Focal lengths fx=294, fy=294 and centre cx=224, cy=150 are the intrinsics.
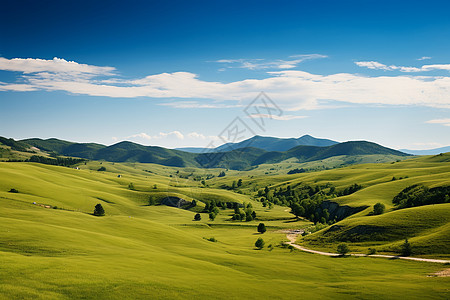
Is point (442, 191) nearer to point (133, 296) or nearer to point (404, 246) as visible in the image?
point (404, 246)

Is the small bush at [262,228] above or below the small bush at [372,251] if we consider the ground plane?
below

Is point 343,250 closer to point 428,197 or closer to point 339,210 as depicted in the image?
point 428,197

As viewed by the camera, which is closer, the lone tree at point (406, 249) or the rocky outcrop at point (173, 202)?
the lone tree at point (406, 249)

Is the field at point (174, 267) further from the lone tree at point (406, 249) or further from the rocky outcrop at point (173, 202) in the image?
the rocky outcrop at point (173, 202)

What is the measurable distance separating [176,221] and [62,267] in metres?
112

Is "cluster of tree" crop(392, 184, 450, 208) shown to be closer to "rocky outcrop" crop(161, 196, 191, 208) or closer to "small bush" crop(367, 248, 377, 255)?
"small bush" crop(367, 248, 377, 255)

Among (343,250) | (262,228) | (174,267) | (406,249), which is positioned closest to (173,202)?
(262,228)

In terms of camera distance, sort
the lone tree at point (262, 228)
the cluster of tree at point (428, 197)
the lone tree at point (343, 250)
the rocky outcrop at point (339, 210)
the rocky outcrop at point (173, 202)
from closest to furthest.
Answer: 1. the lone tree at point (343, 250)
2. the cluster of tree at point (428, 197)
3. the lone tree at point (262, 228)
4. the rocky outcrop at point (339, 210)
5. the rocky outcrop at point (173, 202)

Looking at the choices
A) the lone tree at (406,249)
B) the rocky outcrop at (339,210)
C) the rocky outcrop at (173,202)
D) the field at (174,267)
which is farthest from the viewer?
the rocky outcrop at (173,202)

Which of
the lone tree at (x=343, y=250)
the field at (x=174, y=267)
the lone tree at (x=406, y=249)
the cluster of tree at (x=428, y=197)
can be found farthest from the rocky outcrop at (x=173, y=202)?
the lone tree at (x=406, y=249)

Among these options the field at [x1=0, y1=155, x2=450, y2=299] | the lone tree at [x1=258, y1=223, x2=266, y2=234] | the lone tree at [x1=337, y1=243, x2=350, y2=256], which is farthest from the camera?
the lone tree at [x1=258, y1=223, x2=266, y2=234]

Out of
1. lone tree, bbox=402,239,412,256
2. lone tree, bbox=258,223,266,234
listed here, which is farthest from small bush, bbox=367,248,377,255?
lone tree, bbox=258,223,266,234

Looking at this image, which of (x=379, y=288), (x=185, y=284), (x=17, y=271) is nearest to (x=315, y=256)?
(x=379, y=288)

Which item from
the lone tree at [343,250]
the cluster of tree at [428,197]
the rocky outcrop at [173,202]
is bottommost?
the rocky outcrop at [173,202]
